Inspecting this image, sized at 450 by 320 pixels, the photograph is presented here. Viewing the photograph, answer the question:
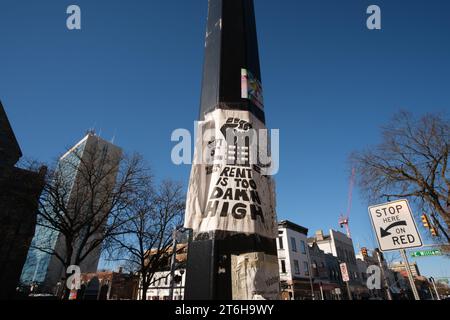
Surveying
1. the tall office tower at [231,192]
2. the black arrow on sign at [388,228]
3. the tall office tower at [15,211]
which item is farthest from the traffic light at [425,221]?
the tall office tower at [15,211]

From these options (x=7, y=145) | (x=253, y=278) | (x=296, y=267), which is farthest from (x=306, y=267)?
(x=7, y=145)

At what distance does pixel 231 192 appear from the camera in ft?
10.5

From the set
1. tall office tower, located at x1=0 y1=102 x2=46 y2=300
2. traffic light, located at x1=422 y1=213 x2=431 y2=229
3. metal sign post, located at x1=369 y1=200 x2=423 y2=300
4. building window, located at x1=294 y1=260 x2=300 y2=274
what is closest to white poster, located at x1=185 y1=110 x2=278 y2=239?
metal sign post, located at x1=369 y1=200 x2=423 y2=300

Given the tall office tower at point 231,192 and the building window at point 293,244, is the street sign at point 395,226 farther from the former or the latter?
the building window at point 293,244

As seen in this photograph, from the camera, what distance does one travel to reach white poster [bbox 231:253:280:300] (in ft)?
9.18

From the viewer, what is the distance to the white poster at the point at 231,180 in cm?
312

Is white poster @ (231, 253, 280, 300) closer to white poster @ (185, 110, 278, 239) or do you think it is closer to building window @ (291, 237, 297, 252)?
white poster @ (185, 110, 278, 239)

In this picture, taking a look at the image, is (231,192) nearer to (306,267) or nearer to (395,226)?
(395,226)

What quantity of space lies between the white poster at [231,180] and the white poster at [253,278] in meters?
0.31

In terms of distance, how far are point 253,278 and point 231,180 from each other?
1163mm

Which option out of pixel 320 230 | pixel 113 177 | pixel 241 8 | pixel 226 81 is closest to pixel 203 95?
pixel 226 81
